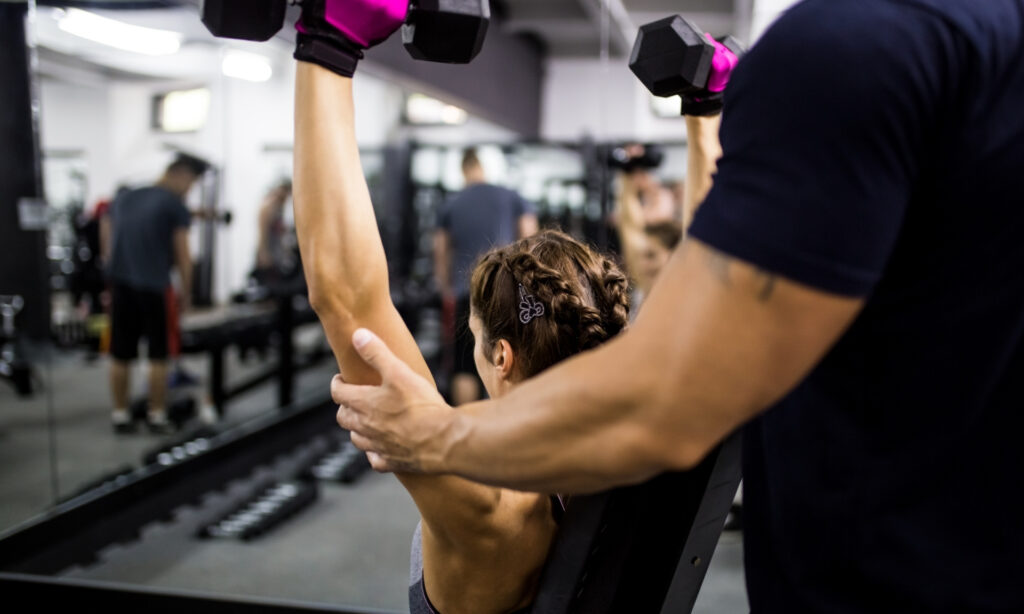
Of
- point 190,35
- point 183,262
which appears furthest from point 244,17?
point 183,262

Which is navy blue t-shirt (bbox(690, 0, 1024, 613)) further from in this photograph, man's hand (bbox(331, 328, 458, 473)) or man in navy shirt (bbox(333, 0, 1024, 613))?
man's hand (bbox(331, 328, 458, 473))

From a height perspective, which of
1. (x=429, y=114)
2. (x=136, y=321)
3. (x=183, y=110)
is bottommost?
(x=136, y=321)

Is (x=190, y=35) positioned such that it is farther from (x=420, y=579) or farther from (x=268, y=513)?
(x=420, y=579)

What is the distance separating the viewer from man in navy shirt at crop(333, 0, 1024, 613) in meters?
0.50

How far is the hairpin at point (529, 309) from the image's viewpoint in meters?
1.03

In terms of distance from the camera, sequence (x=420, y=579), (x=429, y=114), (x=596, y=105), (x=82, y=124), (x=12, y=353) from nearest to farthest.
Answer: (x=420, y=579) < (x=12, y=353) < (x=82, y=124) < (x=596, y=105) < (x=429, y=114)

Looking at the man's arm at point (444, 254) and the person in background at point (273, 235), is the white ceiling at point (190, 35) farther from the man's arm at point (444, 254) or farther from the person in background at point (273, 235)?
the man's arm at point (444, 254)

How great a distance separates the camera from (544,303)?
1032 millimetres

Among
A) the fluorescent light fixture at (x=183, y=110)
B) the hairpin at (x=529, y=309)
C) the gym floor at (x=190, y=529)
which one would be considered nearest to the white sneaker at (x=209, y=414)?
the gym floor at (x=190, y=529)

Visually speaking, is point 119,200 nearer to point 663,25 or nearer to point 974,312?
point 663,25

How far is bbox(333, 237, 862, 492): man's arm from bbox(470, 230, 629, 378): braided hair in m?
0.42

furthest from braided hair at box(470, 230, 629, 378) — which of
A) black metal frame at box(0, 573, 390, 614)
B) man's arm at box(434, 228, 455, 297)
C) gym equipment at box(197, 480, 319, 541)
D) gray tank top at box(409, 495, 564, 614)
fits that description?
man's arm at box(434, 228, 455, 297)

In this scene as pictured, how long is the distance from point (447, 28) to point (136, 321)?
11.1ft

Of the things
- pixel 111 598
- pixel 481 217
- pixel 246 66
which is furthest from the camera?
pixel 481 217
